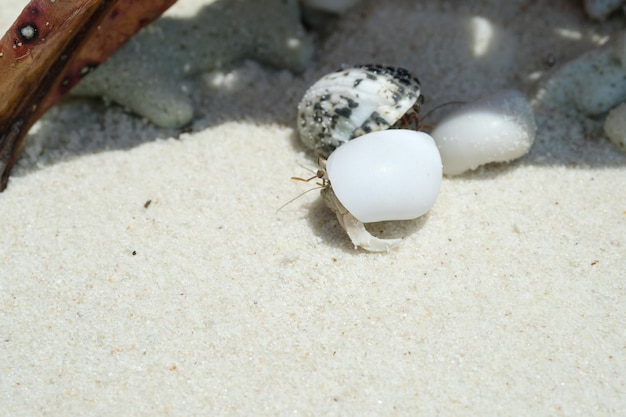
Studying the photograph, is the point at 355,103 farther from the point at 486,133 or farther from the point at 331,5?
the point at 331,5

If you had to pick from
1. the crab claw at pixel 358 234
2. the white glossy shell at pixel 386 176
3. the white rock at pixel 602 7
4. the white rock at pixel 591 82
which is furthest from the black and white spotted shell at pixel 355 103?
the white rock at pixel 602 7

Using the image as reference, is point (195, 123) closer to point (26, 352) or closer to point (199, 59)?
point (199, 59)

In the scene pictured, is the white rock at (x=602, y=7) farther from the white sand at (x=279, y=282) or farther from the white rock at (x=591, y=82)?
the white sand at (x=279, y=282)

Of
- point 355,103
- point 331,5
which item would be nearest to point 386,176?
point 355,103

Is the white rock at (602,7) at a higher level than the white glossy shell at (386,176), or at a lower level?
lower

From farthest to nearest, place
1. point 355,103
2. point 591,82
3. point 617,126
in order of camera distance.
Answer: point 591,82 → point 617,126 → point 355,103
